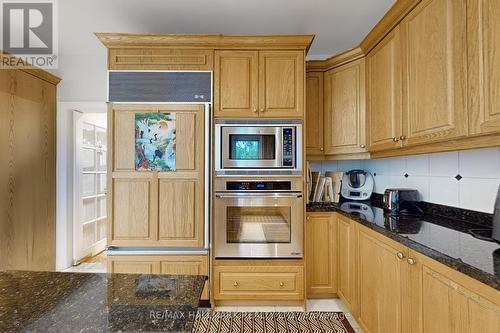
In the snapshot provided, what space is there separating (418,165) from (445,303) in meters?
1.30

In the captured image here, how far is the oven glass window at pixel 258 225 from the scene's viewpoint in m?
2.20

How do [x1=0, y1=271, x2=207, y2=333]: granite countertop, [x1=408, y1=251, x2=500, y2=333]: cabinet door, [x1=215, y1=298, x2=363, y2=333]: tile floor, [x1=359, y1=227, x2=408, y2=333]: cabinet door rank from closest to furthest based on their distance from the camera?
[x1=0, y1=271, x2=207, y2=333]: granite countertop
[x1=408, y1=251, x2=500, y2=333]: cabinet door
[x1=359, y1=227, x2=408, y2=333]: cabinet door
[x1=215, y1=298, x2=363, y2=333]: tile floor

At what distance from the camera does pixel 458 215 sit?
1.69 metres

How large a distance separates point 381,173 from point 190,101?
6.31 feet

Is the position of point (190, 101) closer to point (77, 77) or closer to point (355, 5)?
point (355, 5)

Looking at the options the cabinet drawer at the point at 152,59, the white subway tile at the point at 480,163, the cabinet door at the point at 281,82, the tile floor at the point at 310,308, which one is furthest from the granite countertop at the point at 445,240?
the cabinet drawer at the point at 152,59

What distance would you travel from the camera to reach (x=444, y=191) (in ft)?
5.95

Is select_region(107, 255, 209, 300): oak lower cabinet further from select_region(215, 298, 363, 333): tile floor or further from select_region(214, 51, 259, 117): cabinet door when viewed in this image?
select_region(214, 51, 259, 117): cabinet door

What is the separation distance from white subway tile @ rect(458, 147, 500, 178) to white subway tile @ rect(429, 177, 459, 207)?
0.37ft

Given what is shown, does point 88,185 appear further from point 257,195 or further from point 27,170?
point 257,195

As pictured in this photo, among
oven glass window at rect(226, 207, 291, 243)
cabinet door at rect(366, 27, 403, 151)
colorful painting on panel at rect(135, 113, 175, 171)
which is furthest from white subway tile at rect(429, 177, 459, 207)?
colorful painting on panel at rect(135, 113, 175, 171)

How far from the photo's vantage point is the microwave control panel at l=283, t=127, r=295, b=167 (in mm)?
2180

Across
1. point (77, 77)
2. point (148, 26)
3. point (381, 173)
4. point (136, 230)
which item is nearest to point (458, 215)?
point (381, 173)

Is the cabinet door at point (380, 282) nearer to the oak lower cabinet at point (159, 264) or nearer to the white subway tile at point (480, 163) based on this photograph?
the white subway tile at point (480, 163)
